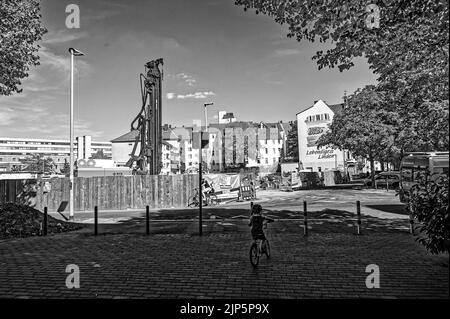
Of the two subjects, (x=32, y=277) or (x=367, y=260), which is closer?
(x=32, y=277)

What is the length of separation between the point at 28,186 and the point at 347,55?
76.8 ft

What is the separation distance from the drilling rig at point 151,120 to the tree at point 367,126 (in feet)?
63.7

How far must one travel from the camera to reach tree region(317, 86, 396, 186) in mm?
32875

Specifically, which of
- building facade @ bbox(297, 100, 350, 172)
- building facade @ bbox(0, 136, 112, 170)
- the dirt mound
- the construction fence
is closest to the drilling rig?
the construction fence

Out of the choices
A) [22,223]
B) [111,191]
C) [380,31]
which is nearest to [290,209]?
[111,191]

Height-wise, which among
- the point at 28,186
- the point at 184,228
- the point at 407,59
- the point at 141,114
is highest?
the point at 141,114

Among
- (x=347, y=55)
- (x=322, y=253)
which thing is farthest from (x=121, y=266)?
(x=347, y=55)

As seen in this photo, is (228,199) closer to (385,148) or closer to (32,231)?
(32,231)

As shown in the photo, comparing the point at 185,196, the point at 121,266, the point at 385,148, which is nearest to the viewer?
the point at 121,266

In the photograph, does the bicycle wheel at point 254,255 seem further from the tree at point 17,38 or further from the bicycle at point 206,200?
the bicycle at point 206,200

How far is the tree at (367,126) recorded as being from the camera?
108ft

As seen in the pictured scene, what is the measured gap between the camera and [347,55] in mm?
6898

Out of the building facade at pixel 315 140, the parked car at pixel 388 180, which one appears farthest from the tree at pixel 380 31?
the building facade at pixel 315 140

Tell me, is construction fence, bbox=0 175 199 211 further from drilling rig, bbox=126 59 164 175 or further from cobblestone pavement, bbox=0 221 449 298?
cobblestone pavement, bbox=0 221 449 298
